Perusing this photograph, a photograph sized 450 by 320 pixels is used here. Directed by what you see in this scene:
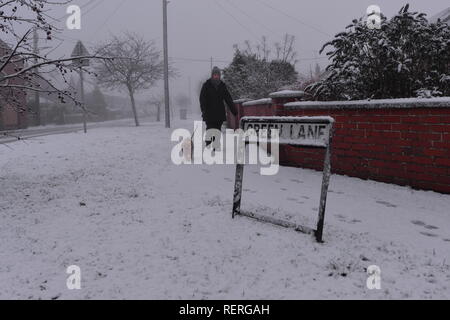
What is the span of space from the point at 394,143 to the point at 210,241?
3440 millimetres

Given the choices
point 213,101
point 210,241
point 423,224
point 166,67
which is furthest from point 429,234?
point 166,67

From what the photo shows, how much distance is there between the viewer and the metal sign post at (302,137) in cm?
311

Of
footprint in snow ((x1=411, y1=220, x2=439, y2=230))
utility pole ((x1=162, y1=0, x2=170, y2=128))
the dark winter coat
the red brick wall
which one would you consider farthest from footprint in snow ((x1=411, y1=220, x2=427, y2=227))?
utility pole ((x1=162, y1=0, x2=170, y2=128))

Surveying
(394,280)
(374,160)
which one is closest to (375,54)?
(374,160)

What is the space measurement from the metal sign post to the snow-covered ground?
0.10 meters

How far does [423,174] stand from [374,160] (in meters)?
0.76

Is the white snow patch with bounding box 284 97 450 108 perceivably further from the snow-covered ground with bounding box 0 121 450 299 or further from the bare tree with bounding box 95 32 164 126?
the bare tree with bounding box 95 32 164 126

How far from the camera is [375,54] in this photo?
19.2ft

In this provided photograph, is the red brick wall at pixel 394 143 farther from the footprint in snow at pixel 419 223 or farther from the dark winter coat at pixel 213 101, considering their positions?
the dark winter coat at pixel 213 101

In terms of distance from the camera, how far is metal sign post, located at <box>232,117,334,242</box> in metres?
3.11

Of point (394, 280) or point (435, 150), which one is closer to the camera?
point (394, 280)

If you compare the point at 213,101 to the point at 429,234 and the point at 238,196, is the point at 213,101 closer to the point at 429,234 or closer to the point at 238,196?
the point at 238,196

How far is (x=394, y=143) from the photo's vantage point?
5129mm
